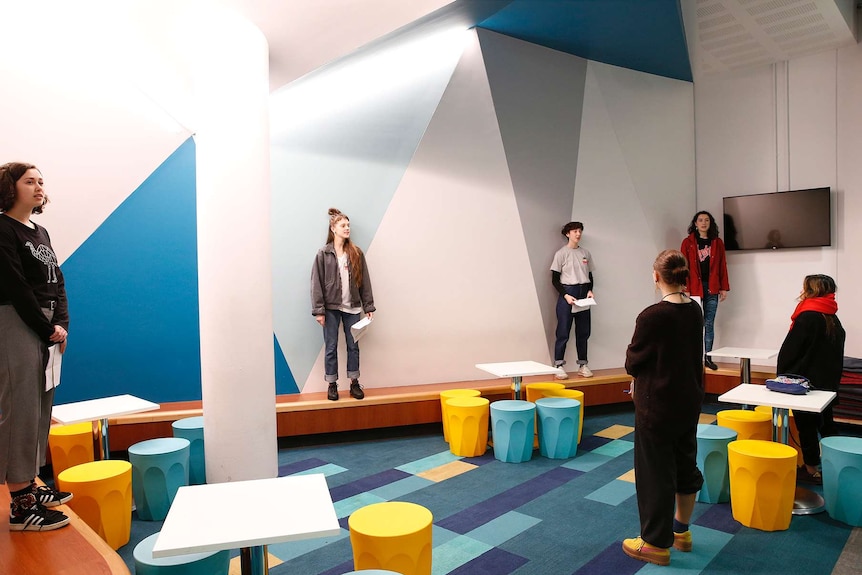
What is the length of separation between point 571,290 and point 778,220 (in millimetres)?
2518

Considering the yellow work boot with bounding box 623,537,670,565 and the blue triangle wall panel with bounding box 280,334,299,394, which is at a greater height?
the blue triangle wall panel with bounding box 280,334,299,394

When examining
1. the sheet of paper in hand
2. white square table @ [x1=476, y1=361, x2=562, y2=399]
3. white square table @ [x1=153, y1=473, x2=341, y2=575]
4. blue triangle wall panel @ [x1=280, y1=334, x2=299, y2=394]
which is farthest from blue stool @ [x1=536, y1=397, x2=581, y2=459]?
white square table @ [x1=153, y1=473, x2=341, y2=575]

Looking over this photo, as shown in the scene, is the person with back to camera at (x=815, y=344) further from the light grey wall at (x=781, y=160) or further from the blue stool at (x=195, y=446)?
the blue stool at (x=195, y=446)

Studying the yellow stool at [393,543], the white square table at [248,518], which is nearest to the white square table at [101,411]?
the white square table at [248,518]

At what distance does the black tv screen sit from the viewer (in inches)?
236

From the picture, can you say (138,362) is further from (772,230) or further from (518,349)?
(772,230)

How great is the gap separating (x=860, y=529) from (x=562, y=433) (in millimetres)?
1815

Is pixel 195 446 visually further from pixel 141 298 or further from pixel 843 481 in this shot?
pixel 843 481

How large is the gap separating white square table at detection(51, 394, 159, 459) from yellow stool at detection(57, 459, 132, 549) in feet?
0.93

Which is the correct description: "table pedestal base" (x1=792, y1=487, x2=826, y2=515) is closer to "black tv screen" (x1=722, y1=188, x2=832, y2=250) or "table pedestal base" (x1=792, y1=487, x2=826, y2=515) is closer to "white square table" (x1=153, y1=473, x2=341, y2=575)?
"white square table" (x1=153, y1=473, x2=341, y2=575)

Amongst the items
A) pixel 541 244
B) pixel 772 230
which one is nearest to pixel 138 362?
pixel 541 244

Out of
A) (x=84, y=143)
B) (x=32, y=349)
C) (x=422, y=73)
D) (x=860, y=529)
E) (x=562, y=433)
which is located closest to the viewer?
(x=32, y=349)

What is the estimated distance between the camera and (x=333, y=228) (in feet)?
17.0

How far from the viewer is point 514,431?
4.20 meters
